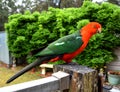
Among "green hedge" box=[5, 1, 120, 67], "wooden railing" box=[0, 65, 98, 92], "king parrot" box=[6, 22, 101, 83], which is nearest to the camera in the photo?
"wooden railing" box=[0, 65, 98, 92]

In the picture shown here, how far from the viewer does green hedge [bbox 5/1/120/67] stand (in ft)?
17.5

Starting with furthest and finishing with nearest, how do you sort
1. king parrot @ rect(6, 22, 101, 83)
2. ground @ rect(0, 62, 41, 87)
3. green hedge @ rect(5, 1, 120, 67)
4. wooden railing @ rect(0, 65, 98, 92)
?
1. ground @ rect(0, 62, 41, 87)
2. green hedge @ rect(5, 1, 120, 67)
3. king parrot @ rect(6, 22, 101, 83)
4. wooden railing @ rect(0, 65, 98, 92)

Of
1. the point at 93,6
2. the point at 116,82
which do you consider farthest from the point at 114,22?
the point at 116,82

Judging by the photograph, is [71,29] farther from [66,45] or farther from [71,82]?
[71,82]

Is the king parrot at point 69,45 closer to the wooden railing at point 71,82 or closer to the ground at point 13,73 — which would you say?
the wooden railing at point 71,82

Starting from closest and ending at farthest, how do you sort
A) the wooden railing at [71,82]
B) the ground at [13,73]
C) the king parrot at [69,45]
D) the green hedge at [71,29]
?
1. the wooden railing at [71,82]
2. the king parrot at [69,45]
3. the green hedge at [71,29]
4. the ground at [13,73]

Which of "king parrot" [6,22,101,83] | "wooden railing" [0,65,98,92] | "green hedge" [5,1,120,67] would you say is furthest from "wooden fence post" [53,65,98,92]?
Result: "green hedge" [5,1,120,67]

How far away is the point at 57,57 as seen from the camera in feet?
6.55

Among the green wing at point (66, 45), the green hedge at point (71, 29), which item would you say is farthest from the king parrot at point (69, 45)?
the green hedge at point (71, 29)

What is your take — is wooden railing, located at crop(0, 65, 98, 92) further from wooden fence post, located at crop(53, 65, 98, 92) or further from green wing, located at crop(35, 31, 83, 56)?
green wing, located at crop(35, 31, 83, 56)

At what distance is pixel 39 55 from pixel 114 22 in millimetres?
3939

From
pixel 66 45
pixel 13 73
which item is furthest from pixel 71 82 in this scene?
pixel 13 73

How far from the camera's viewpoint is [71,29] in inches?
230

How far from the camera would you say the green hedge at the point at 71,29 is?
5.34 meters
